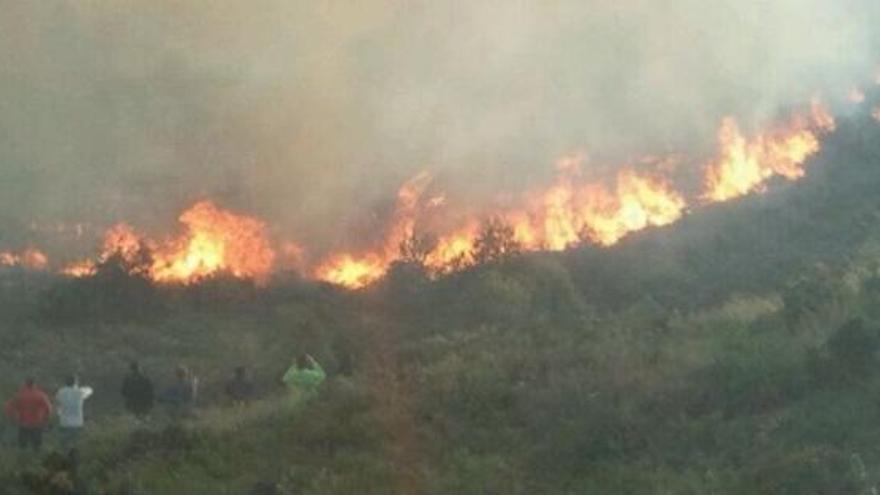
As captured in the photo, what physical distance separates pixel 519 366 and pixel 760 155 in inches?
1021

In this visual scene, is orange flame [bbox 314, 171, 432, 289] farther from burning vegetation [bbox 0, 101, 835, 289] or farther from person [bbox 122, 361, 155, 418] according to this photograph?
person [bbox 122, 361, 155, 418]

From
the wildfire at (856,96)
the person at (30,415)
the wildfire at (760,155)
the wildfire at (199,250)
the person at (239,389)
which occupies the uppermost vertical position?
the wildfire at (856,96)

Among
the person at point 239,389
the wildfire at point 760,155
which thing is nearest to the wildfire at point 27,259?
the person at point 239,389

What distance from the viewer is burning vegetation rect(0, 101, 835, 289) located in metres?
34.8

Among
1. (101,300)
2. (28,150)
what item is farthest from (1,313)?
(28,150)

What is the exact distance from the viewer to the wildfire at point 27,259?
3738 cm

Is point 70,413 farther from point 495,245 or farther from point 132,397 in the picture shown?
point 495,245

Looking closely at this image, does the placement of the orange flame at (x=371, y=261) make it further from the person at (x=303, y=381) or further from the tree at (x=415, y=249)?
the person at (x=303, y=381)

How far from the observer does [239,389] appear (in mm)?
23344

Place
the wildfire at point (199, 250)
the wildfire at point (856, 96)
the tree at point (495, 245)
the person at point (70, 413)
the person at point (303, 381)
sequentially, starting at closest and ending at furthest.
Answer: the person at point (70, 413) < the person at point (303, 381) < the wildfire at point (199, 250) < the tree at point (495, 245) < the wildfire at point (856, 96)

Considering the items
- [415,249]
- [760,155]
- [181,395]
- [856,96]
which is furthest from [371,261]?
[856,96]

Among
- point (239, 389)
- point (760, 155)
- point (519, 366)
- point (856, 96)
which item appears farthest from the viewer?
point (856, 96)

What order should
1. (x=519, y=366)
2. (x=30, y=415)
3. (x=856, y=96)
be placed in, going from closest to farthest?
(x=30, y=415) → (x=519, y=366) → (x=856, y=96)

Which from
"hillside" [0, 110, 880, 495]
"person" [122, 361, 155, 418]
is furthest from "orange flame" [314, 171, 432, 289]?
"person" [122, 361, 155, 418]
